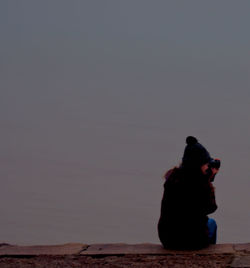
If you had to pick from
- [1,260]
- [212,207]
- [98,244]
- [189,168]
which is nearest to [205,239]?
[212,207]

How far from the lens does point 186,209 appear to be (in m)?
7.04

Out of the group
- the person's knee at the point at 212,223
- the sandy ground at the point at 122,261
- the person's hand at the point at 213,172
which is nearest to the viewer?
the sandy ground at the point at 122,261

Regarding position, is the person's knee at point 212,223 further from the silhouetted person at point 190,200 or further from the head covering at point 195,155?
the head covering at point 195,155

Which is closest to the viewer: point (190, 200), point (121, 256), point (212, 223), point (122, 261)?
point (122, 261)

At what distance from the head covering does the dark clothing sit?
0.33 ft

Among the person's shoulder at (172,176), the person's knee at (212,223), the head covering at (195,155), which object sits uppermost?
the head covering at (195,155)

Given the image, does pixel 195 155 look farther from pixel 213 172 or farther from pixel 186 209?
pixel 186 209

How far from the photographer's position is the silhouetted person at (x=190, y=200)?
6.93 m

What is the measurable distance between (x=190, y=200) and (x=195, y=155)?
51 cm

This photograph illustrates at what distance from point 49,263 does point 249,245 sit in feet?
7.03

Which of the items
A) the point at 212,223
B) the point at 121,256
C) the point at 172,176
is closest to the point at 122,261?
the point at 121,256

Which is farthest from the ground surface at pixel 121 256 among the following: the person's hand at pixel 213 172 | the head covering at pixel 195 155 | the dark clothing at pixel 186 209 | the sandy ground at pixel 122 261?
the head covering at pixel 195 155

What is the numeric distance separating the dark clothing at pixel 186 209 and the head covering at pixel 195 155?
10 cm

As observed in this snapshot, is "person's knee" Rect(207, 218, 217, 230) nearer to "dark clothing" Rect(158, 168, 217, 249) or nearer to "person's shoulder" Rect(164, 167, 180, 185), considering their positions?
"dark clothing" Rect(158, 168, 217, 249)
